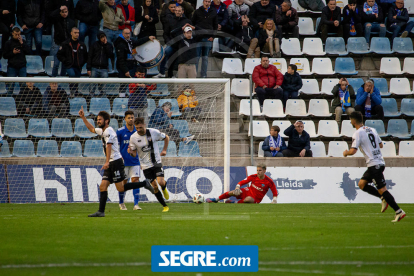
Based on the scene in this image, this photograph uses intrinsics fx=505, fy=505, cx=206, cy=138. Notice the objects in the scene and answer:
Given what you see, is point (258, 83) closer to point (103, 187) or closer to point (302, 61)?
point (302, 61)

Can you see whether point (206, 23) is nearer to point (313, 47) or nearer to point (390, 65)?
point (313, 47)

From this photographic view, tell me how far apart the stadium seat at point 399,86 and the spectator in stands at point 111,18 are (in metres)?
9.32

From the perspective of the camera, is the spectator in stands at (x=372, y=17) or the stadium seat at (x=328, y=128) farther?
the spectator in stands at (x=372, y=17)

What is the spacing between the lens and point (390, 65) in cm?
1786

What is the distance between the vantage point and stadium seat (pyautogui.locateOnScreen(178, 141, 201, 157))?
13836 millimetres

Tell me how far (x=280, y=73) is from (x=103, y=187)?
27.8ft

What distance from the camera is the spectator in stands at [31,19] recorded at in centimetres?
1662

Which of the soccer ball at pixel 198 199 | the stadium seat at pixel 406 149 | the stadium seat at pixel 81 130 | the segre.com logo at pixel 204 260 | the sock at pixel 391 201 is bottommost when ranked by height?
the soccer ball at pixel 198 199

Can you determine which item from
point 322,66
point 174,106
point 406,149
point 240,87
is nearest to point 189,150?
point 174,106

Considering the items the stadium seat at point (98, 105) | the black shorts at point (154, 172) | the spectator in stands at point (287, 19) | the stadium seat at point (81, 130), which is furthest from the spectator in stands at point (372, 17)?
the black shorts at point (154, 172)

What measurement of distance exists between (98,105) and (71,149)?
4.90ft

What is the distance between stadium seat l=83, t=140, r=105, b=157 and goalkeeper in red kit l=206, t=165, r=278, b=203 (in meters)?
3.28

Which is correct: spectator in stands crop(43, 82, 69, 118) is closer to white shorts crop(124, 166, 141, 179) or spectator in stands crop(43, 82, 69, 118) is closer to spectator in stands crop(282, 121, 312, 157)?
white shorts crop(124, 166, 141, 179)

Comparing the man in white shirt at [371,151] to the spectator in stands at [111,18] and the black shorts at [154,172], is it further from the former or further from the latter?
the spectator in stands at [111,18]
